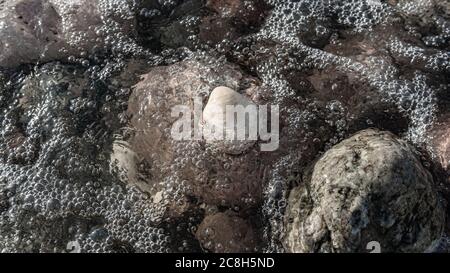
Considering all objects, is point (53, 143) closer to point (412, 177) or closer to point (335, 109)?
point (335, 109)

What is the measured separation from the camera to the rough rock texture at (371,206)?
2312mm

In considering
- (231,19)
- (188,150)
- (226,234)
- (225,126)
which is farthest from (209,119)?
(231,19)

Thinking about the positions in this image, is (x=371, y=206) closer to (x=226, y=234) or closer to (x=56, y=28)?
(x=226, y=234)

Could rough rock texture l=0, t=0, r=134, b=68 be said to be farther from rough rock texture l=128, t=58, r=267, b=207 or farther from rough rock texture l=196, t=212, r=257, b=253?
rough rock texture l=196, t=212, r=257, b=253

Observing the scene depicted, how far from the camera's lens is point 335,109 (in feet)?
10.00

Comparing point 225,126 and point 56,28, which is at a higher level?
point 56,28

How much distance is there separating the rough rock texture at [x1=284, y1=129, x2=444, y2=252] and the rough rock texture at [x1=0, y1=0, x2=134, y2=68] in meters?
1.82

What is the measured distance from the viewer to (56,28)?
3.37 meters

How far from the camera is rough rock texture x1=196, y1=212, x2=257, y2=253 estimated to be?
8.68ft

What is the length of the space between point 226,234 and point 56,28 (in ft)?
6.16

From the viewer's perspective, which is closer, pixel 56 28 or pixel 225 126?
pixel 225 126

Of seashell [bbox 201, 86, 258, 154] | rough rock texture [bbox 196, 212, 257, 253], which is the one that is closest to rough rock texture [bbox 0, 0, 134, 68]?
seashell [bbox 201, 86, 258, 154]

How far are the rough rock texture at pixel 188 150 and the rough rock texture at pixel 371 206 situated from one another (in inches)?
15.9

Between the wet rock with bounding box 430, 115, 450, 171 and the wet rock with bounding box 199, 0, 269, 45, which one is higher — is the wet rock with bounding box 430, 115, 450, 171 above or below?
below
